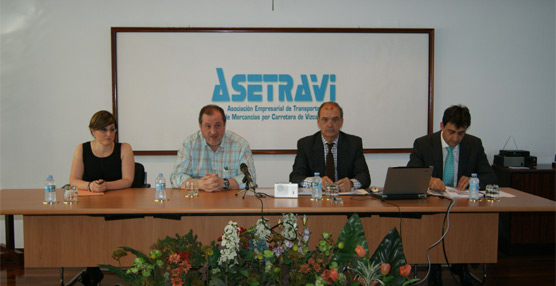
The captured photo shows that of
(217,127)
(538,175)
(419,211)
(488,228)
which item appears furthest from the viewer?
(538,175)

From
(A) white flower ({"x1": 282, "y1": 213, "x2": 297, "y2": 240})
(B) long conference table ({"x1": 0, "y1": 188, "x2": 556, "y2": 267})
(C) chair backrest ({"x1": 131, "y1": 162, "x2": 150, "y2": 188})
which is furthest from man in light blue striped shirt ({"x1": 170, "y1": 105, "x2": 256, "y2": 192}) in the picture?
(A) white flower ({"x1": 282, "y1": 213, "x2": 297, "y2": 240})

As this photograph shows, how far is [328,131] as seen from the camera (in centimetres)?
347

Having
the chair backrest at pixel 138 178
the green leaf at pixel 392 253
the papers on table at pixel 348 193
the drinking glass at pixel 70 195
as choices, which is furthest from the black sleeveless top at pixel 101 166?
the green leaf at pixel 392 253

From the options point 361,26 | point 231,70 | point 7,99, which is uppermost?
point 361,26

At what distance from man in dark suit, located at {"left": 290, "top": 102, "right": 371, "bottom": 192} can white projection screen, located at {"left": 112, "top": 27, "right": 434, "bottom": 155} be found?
91 centimetres

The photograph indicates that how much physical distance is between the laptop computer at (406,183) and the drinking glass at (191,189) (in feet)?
4.21

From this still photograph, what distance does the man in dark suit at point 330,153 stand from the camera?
137 inches

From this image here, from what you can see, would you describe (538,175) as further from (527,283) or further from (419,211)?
(419,211)

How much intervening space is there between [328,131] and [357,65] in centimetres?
127

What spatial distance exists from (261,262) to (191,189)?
208 cm

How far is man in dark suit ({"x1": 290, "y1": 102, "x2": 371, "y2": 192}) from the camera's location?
3.47 m

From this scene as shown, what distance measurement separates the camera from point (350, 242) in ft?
3.61

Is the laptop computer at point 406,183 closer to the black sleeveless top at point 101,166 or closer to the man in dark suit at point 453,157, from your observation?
the man in dark suit at point 453,157

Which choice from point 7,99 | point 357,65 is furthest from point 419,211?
point 7,99
